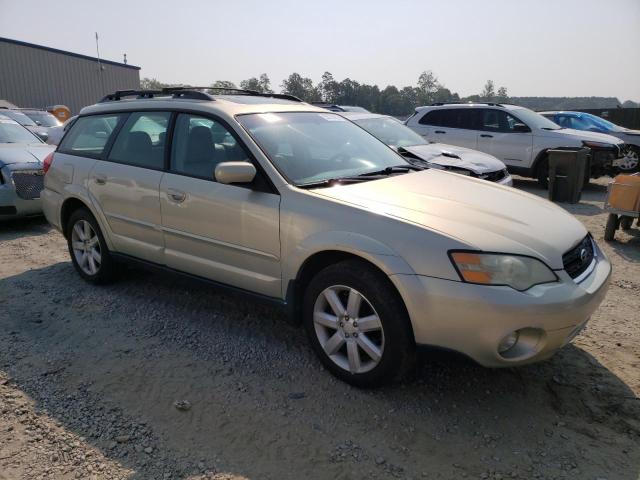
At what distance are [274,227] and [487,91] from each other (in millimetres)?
119838

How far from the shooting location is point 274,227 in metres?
3.17

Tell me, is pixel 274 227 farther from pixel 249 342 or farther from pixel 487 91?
pixel 487 91

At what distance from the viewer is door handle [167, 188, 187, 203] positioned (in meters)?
3.64

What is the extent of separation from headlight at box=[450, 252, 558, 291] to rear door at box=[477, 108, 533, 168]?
853 cm

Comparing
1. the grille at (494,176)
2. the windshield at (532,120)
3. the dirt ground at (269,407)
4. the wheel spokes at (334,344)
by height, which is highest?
the windshield at (532,120)

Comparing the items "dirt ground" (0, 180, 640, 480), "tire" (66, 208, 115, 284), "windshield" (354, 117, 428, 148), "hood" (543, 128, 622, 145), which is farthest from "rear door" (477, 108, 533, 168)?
"tire" (66, 208, 115, 284)

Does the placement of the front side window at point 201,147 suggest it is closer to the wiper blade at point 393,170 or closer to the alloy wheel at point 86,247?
the wiper blade at point 393,170

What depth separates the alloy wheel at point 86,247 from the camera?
4666 mm

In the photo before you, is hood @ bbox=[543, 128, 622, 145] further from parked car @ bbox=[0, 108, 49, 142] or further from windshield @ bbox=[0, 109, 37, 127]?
windshield @ bbox=[0, 109, 37, 127]

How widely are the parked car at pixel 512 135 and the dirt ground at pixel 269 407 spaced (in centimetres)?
670

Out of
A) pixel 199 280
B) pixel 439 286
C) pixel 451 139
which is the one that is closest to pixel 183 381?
pixel 199 280

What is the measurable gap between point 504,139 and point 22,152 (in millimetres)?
8910

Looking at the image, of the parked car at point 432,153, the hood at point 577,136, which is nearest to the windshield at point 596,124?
the hood at point 577,136

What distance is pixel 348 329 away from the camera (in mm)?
2941
